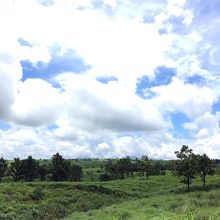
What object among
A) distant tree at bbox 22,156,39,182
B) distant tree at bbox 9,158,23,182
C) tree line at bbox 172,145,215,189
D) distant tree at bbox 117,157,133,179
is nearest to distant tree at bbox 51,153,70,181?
distant tree at bbox 22,156,39,182

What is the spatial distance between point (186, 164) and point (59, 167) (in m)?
46.0

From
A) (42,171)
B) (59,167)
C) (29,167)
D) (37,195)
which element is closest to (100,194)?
(37,195)

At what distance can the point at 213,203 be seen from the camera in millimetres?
37094

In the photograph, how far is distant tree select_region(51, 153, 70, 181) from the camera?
368ft

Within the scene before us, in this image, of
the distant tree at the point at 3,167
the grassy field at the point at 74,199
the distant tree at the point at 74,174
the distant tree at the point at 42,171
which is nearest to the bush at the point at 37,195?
the grassy field at the point at 74,199

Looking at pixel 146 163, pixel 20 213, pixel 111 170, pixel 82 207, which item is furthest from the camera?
pixel 111 170

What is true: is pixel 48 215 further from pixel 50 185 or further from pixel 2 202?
pixel 50 185

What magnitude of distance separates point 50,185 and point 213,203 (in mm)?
42970

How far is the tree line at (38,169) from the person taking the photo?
370ft

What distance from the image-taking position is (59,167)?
111688 millimetres

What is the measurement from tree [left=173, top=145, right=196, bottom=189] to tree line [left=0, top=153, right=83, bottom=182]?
42.9m

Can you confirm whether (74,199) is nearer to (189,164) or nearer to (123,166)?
(189,164)

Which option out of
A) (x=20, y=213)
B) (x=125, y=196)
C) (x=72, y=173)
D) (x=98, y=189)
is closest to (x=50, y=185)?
(x=98, y=189)

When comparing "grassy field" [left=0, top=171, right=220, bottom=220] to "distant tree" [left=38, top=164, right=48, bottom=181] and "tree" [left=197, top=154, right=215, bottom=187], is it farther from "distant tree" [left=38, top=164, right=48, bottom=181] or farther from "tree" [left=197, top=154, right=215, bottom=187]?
"distant tree" [left=38, top=164, right=48, bottom=181]
